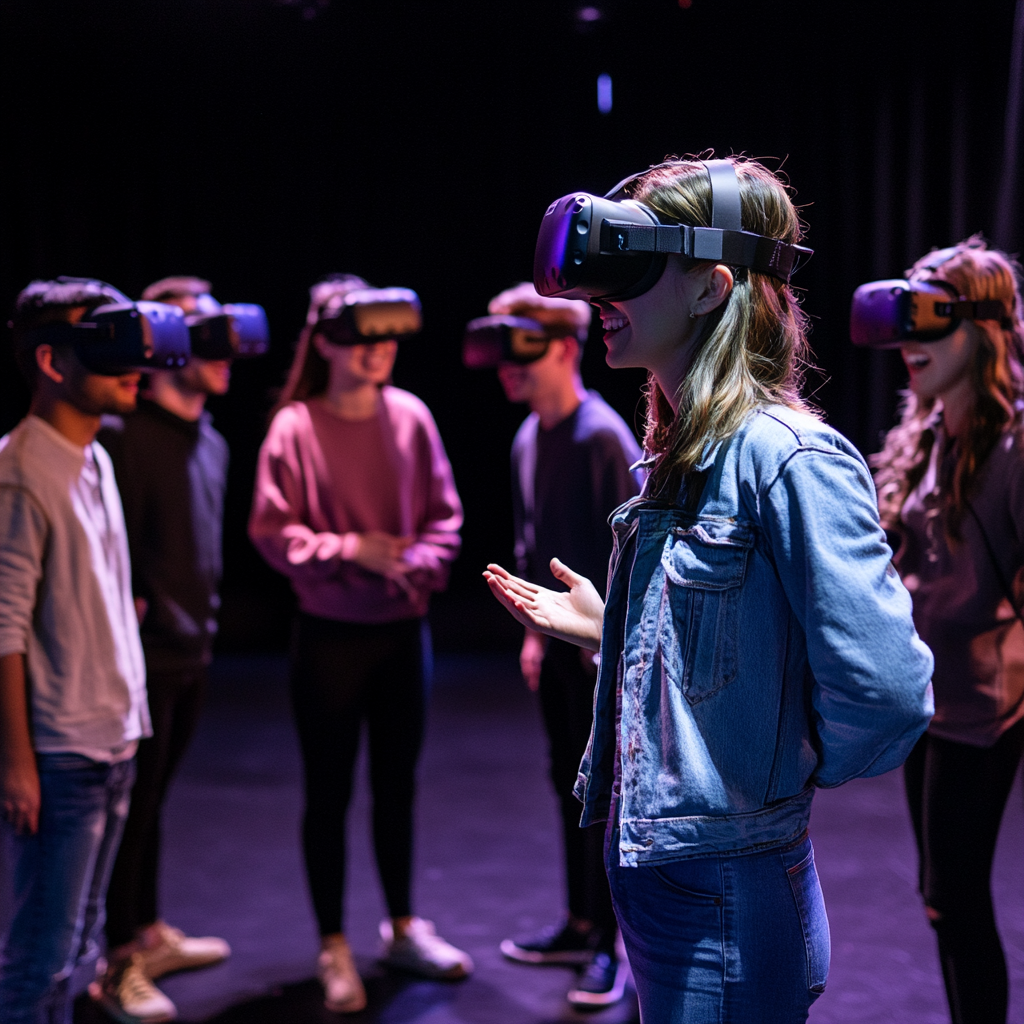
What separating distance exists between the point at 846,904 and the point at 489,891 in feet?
3.30

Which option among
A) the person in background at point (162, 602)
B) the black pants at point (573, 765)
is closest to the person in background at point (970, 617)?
the black pants at point (573, 765)

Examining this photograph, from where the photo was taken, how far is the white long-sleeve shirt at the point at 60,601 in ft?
5.97

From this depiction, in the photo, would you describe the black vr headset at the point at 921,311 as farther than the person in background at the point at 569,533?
No

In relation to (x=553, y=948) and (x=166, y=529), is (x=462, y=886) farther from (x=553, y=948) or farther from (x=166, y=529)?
(x=166, y=529)

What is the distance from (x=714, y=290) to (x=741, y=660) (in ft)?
1.34

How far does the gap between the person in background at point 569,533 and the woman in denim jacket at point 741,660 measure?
4.51ft

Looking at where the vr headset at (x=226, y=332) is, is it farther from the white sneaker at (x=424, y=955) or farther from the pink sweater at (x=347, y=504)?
the white sneaker at (x=424, y=955)

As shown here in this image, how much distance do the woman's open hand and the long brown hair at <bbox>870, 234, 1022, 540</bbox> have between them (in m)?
0.94

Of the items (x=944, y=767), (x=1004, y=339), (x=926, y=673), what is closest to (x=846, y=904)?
(x=944, y=767)

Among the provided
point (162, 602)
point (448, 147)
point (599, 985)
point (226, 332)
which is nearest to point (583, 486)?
point (226, 332)

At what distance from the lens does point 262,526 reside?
2656mm

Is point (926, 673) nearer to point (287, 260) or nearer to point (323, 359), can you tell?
point (323, 359)

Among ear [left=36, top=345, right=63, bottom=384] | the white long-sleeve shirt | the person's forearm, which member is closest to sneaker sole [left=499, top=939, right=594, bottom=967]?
the white long-sleeve shirt

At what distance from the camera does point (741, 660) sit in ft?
3.73
